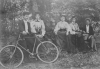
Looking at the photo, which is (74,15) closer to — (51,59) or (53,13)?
(53,13)

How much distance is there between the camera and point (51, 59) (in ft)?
20.5

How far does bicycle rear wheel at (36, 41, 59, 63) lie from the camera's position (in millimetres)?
6223

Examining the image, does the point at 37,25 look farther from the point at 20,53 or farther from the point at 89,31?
the point at 89,31

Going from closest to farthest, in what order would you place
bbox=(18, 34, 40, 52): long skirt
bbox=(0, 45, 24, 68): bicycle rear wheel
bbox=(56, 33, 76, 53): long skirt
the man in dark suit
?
1. bbox=(0, 45, 24, 68): bicycle rear wheel
2. bbox=(18, 34, 40, 52): long skirt
3. bbox=(56, 33, 76, 53): long skirt
4. the man in dark suit

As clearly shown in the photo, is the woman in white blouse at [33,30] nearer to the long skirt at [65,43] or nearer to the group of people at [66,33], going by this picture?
the group of people at [66,33]

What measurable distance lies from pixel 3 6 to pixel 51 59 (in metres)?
2.56

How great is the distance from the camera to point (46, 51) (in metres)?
6.23

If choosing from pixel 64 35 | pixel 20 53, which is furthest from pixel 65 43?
pixel 20 53

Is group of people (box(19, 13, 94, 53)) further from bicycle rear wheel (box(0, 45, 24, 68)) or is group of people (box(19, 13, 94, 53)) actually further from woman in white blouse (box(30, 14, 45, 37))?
bicycle rear wheel (box(0, 45, 24, 68))

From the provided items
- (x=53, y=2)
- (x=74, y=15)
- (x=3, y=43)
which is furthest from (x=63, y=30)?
(x=3, y=43)

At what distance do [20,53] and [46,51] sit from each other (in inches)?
36.4

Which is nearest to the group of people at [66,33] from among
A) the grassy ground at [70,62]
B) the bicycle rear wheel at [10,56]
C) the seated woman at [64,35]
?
the seated woman at [64,35]

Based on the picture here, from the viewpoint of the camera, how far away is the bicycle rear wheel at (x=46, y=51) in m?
6.22

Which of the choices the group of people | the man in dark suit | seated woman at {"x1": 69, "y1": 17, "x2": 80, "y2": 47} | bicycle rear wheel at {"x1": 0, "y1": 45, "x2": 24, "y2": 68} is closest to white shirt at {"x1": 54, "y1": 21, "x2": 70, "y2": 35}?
Result: the group of people
